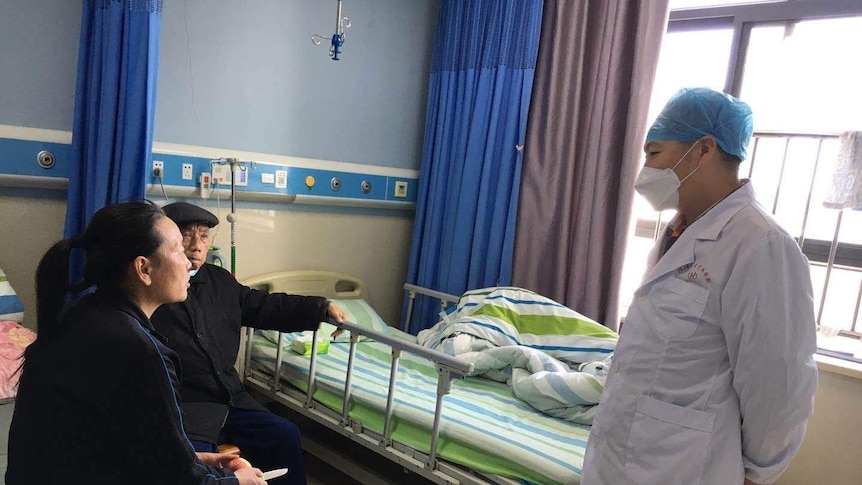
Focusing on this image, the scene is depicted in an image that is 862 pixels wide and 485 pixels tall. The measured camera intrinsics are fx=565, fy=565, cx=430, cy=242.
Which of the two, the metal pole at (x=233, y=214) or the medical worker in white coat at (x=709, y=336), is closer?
the medical worker in white coat at (x=709, y=336)

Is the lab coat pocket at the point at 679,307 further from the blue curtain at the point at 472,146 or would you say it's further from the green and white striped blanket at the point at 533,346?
the blue curtain at the point at 472,146

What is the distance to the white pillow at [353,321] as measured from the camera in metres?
2.52

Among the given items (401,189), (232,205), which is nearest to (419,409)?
(232,205)

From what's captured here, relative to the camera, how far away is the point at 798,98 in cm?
265

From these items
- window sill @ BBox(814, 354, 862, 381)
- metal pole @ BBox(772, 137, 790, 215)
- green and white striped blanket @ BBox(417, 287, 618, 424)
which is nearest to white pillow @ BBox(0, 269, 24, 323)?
green and white striped blanket @ BBox(417, 287, 618, 424)

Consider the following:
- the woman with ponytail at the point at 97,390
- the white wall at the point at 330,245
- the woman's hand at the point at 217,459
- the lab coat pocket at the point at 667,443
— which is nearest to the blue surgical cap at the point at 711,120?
the lab coat pocket at the point at 667,443

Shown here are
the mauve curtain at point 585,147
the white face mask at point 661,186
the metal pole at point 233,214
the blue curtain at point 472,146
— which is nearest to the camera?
the white face mask at point 661,186

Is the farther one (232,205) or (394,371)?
(232,205)

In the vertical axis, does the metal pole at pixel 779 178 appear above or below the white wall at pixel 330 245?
above

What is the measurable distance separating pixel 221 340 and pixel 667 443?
149 cm

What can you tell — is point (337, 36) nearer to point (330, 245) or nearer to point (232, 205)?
point (232, 205)

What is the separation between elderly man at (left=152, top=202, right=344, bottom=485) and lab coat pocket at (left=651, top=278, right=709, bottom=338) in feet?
4.07

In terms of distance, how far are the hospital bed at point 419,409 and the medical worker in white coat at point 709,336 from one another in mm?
388

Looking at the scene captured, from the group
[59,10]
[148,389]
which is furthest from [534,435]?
[59,10]
